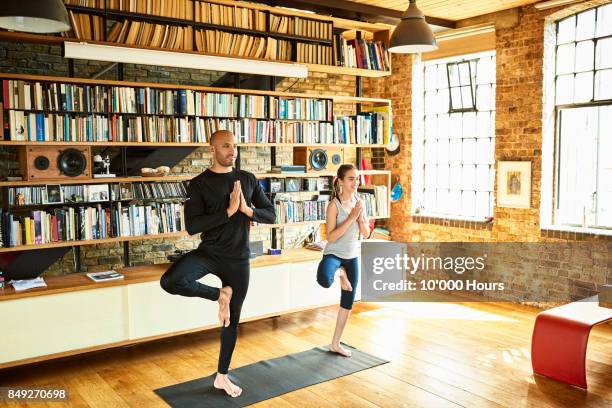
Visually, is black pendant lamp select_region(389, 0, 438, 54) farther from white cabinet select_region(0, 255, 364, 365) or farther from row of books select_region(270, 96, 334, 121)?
white cabinet select_region(0, 255, 364, 365)

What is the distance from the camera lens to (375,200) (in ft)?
23.4

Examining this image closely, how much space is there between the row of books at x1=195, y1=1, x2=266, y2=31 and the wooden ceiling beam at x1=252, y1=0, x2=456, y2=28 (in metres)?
0.37

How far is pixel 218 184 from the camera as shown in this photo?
4.16 meters

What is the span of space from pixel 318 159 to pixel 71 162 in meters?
2.69

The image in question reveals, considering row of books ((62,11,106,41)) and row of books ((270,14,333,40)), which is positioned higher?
row of books ((270,14,333,40))

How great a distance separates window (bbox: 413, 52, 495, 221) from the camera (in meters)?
7.61

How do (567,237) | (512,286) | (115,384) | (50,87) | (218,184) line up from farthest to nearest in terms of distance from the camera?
(512,286), (567,237), (50,87), (115,384), (218,184)

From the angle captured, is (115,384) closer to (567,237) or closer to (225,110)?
(225,110)

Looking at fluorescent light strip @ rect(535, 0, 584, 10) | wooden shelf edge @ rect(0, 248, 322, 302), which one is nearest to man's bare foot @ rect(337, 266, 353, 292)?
wooden shelf edge @ rect(0, 248, 322, 302)

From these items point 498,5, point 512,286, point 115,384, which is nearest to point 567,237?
point 512,286

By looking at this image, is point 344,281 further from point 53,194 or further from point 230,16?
point 230,16

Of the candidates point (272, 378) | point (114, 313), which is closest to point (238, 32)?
point (114, 313)

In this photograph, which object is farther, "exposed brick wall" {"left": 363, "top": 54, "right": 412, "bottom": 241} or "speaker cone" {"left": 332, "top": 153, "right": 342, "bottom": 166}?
"exposed brick wall" {"left": 363, "top": 54, "right": 412, "bottom": 241}

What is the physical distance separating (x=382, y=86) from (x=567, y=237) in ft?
11.5
